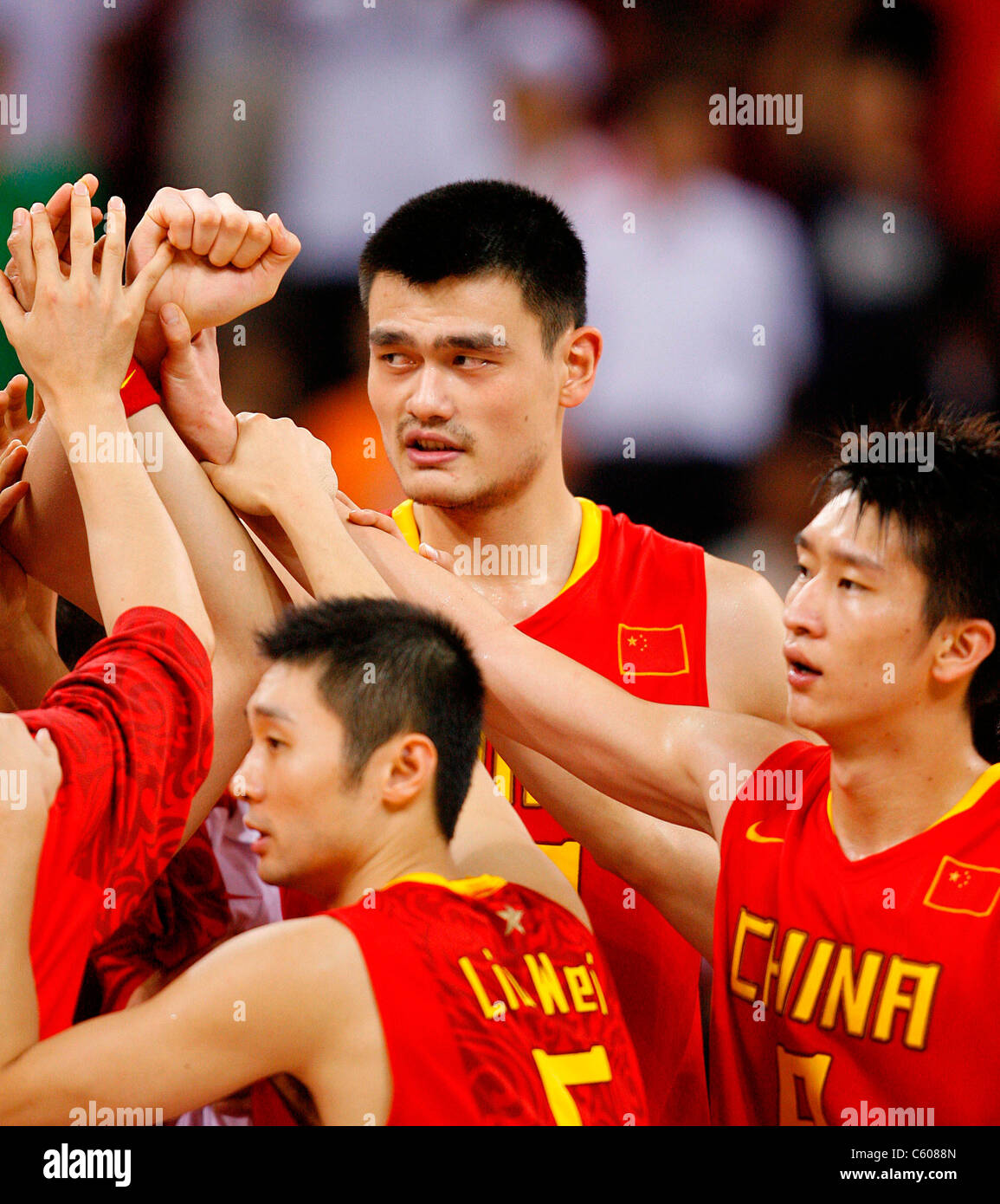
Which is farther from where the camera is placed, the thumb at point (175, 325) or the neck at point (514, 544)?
the neck at point (514, 544)

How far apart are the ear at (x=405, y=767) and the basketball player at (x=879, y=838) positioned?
1.71ft

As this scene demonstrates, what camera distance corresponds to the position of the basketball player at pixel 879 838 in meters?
1.83

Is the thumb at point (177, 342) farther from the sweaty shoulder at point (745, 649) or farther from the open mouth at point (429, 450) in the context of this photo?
the sweaty shoulder at point (745, 649)

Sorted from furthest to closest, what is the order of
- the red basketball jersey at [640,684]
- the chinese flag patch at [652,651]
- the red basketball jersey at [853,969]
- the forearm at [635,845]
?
the chinese flag patch at [652,651], the red basketball jersey at [640,684], the forearm at [635,845], the red basketball jersey at [853,969]

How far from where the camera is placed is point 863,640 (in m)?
1.95

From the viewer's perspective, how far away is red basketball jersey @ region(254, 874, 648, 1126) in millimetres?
1516

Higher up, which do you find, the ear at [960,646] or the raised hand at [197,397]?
the raised hand at [197,397]

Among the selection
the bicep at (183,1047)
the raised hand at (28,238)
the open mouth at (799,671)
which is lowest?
the bicep at (183,1047)

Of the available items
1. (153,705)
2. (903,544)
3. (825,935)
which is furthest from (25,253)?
(825,935)

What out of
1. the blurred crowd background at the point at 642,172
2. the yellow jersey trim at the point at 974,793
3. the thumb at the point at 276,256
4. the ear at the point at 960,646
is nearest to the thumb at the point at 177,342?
the thumb at the point at 276,256

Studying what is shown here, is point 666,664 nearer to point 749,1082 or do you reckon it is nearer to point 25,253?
point 749,1082

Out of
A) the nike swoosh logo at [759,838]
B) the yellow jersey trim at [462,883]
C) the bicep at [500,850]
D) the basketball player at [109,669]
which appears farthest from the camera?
the nike swoosh logo at [759,838]

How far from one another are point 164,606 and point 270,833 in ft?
1.07
